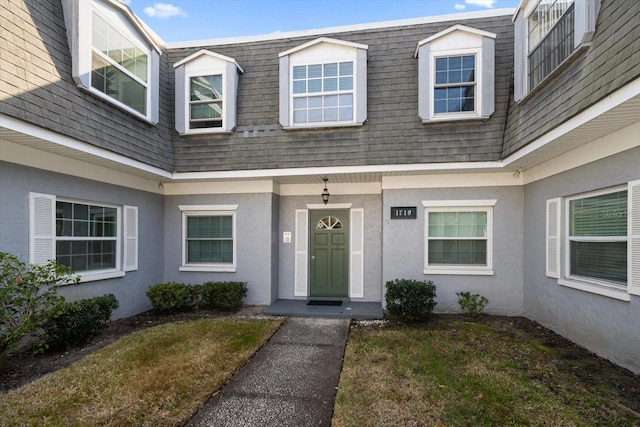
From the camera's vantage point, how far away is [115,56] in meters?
5.97

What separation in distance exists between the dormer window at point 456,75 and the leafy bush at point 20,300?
6.97 m

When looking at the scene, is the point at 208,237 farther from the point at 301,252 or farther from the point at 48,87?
the point at 48,87

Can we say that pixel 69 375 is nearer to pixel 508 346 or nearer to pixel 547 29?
pixel 508 346

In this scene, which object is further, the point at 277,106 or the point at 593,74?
the point at 277,106

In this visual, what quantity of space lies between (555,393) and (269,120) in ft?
21.8

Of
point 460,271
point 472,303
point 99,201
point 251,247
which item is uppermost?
point 99,201

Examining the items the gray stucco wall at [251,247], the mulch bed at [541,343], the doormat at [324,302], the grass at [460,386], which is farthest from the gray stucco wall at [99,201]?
the grass at [460,386]

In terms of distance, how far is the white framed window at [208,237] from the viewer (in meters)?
7.87

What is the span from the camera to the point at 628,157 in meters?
4.08

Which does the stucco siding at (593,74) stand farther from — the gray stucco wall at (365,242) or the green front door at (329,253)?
the green front door at (329,253)

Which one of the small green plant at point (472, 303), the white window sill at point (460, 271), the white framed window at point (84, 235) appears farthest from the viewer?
the white window sill at point (460, 271)

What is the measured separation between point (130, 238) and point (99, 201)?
1058 mm

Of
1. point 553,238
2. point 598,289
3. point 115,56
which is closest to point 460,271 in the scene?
point 553,238

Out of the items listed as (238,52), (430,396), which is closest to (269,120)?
(238,52)
